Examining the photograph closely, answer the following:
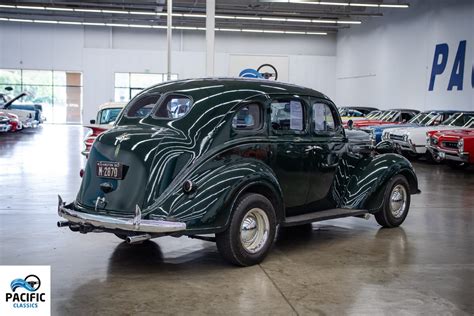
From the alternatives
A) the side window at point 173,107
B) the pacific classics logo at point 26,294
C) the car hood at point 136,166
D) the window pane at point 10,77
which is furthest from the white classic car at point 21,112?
the pacific classics logo at point 26,294

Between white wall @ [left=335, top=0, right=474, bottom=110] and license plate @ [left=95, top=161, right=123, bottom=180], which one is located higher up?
white wall @ [left=335, top=0, right=474, bottom=110]

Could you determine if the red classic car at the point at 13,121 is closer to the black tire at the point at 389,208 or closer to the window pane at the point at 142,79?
the window pane at the point at 142,79

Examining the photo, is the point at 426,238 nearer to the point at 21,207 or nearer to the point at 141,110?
the point at 141,110

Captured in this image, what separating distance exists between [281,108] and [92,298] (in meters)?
3.14

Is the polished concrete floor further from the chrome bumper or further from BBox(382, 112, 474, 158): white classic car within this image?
BBox(382, 112, 474, 158): white classic car

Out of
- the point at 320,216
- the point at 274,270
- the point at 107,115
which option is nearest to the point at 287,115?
the point at 320,216

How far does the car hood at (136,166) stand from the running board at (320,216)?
1.50 metres

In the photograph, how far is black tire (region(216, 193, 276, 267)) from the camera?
5.84 metres

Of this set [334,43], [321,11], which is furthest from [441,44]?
[334,43]

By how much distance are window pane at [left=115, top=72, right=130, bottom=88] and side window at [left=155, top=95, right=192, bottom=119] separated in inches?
1381

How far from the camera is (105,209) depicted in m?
5.85

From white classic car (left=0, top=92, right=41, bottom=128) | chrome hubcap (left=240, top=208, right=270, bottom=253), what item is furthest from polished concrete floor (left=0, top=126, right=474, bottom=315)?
white classic car (left=0, top=92, right=41, bottom=128)

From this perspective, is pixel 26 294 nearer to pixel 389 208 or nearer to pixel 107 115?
pixel 389 208

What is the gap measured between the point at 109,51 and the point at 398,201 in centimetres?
3445
